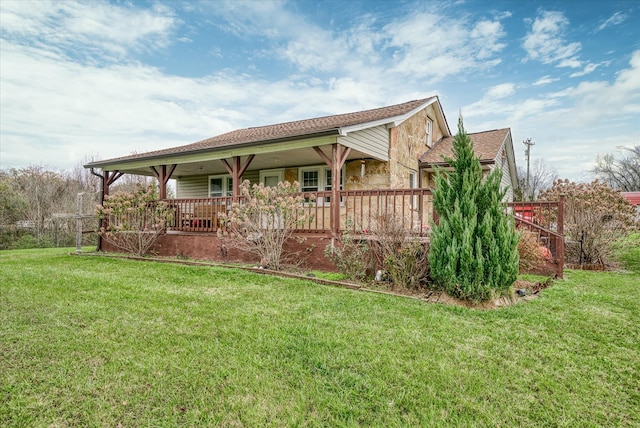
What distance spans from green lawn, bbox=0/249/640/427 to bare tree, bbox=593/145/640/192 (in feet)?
138

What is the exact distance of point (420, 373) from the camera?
2766mm

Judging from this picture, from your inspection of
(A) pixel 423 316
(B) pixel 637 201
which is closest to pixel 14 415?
(A) pixel 423 316

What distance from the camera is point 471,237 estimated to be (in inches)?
187

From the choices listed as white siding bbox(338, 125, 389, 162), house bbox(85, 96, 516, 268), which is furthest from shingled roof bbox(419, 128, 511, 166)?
white siding bbox(338, 125, 389, 162)

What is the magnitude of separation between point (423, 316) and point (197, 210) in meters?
7.61

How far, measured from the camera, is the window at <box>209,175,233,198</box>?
46.3 feet

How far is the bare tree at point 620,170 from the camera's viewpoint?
3591cm

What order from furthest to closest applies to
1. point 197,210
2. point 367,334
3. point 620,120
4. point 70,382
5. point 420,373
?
1. point 620,120
2. point 197,210
3. point 367,334
4. point 420,373
5. point 70,382

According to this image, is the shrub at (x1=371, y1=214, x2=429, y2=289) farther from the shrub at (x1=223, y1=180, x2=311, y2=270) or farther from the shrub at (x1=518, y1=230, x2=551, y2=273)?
the shrub at (x1=518, y1=230, x2=551, y2=273)

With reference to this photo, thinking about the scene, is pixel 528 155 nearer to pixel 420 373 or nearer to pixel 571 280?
pixel 571 280

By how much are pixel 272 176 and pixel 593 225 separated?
32.6ft

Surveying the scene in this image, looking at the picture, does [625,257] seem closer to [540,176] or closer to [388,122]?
[388,122]

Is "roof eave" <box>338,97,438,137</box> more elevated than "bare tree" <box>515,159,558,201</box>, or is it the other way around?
"bare tree" <box>515,159,558,201</box>

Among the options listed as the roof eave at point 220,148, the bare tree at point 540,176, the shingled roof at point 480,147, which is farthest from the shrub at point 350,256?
the bare tree at point 540,176
